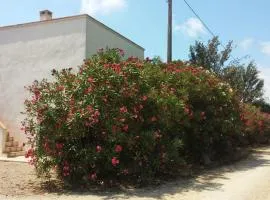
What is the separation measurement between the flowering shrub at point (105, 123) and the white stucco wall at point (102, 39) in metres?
3.73

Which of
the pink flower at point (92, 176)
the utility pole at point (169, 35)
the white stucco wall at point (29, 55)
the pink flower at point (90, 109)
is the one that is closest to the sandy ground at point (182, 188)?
the pink flower at point (92, 176)

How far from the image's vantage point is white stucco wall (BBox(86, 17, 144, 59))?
15609 mm

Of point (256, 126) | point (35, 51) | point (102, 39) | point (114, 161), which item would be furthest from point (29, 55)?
point (256, 126)

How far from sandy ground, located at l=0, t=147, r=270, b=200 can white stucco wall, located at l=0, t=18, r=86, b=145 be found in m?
3.98

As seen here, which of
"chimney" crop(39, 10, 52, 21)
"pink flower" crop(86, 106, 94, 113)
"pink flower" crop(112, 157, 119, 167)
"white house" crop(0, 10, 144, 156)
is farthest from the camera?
"chimney" crop(39, 10, 52, 21)

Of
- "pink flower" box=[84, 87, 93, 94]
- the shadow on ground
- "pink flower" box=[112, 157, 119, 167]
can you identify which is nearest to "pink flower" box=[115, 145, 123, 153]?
"pink flower" box=[112, 157, 119, 167]

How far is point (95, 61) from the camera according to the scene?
36.4 feet

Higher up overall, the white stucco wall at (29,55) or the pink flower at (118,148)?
the white stucco wall at (29,55)

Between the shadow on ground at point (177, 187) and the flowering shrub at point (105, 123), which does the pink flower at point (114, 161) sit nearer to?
the flowering shrub at point (105, 123)

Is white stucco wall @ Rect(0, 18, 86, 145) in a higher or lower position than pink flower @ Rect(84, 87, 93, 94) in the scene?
higher

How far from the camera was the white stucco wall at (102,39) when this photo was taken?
15.6 metres

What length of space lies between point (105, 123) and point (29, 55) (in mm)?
7518

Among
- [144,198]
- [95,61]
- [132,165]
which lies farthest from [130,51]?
[144,198]

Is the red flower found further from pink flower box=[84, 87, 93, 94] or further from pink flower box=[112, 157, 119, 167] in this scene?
pink flower box=[84, 87, 93, 94]
